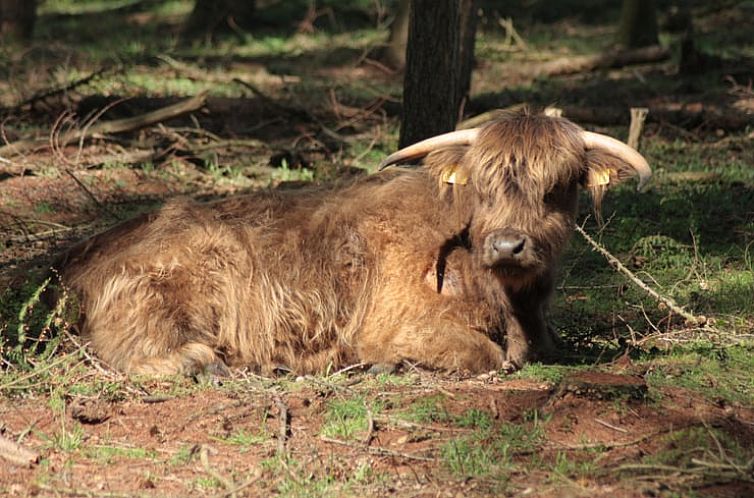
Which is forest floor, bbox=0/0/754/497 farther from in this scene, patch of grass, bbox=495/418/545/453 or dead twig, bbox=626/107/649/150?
dead twig, bbox=626/107/649/150

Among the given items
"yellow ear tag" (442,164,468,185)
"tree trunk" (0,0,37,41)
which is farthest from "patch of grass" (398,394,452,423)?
"tree trunk" (0,0,37,41)

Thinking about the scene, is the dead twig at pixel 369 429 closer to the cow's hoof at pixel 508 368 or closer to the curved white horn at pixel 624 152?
the cow's hoof at pixel 508 368

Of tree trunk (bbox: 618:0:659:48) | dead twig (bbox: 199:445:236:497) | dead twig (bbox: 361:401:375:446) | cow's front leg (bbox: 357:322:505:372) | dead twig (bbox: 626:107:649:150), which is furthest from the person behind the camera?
tree trunk (bbox: 618:0:659:48)

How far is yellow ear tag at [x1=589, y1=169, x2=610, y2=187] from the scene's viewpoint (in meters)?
6.09

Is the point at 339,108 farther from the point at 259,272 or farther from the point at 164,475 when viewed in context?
the point at 164,475

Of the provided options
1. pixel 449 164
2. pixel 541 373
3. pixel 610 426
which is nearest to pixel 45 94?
pixel 449 164

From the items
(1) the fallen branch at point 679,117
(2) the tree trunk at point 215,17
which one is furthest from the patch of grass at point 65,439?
(2) the tree trunk at point 215,17

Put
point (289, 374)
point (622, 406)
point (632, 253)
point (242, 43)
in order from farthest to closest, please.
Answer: point (242, 43), point (632, 253), point (289, 374), point (622, 406)

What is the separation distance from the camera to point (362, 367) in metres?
6.18

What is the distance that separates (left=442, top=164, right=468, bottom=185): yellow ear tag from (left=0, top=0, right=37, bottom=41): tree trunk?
13303 millimetres

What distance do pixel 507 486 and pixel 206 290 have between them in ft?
8.72

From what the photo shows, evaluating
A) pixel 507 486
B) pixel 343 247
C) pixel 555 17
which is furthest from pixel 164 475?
pixel 555 17

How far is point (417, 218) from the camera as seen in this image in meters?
6.42

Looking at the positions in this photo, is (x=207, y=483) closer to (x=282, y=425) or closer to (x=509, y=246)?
(x=282, y=425)
